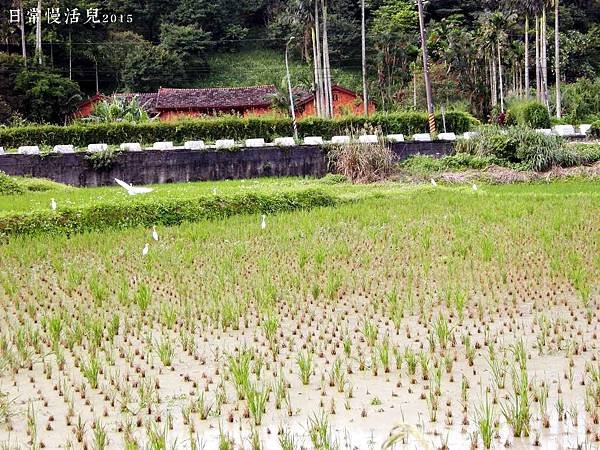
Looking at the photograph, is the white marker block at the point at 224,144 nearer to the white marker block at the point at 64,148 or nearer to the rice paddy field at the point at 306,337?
the white marker block at the point at 64,148

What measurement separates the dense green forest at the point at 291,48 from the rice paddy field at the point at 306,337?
2695 cm

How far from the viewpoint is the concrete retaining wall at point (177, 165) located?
76.9 ft

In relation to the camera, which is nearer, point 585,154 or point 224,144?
point 585,154

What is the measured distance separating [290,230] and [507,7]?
3345cm

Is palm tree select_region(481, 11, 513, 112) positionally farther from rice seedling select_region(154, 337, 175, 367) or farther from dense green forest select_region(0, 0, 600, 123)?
rice seedling select_region(154, 337, 175, 367)

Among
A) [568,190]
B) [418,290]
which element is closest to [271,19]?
[568,190]

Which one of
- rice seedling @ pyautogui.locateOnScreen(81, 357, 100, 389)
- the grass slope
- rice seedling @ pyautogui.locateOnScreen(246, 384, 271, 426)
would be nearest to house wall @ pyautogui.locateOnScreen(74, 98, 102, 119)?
the grass slope

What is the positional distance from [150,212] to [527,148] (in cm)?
1131

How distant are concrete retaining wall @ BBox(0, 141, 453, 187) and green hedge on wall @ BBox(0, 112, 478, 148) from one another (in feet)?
9.02

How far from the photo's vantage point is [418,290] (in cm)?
878

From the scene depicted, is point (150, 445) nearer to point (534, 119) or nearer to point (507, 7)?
point (534, 119)

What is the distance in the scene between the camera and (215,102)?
141ft

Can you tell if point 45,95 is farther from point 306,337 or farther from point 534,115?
point 306,337

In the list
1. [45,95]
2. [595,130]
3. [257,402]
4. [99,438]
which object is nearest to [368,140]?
[595,130]
